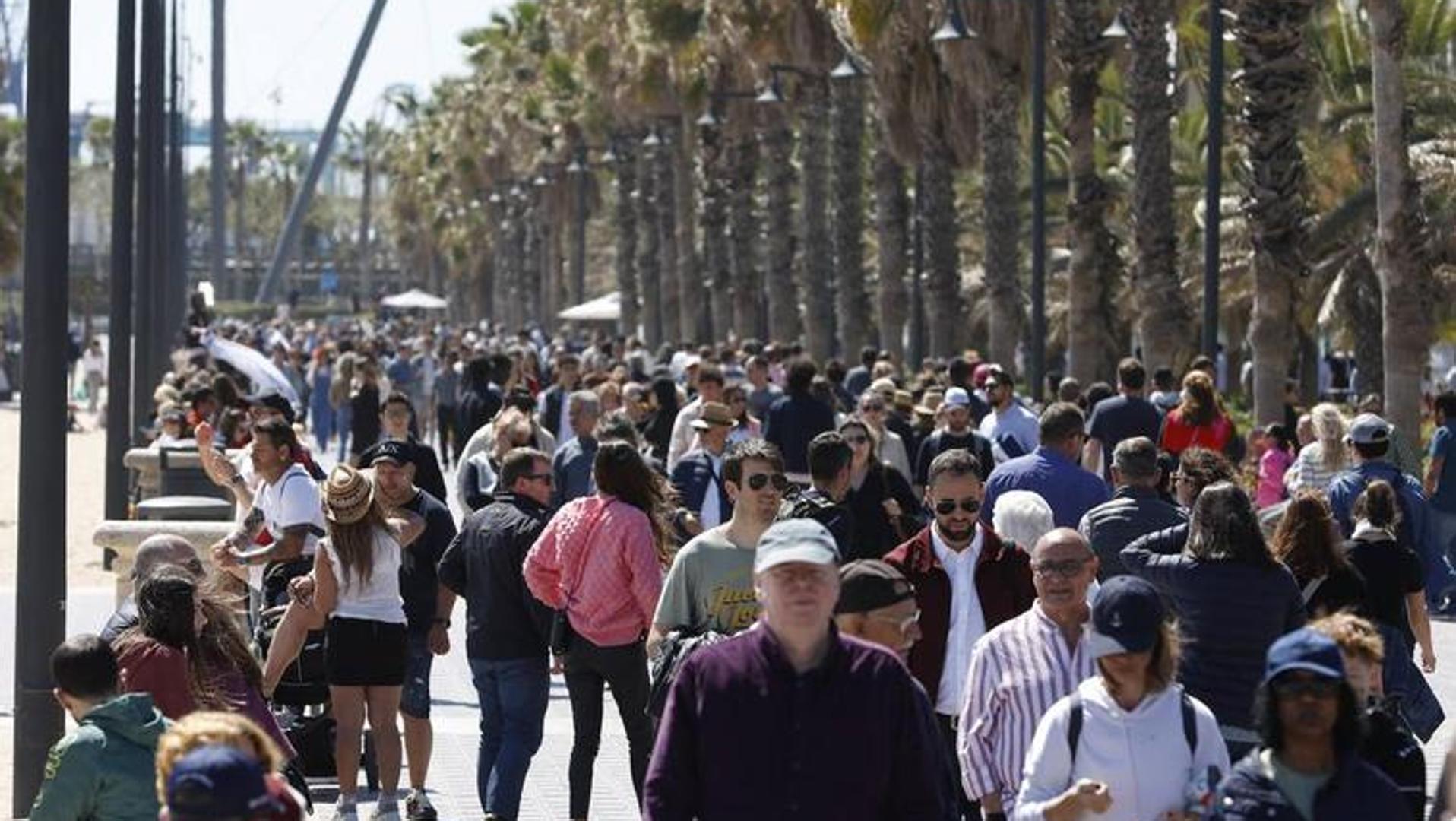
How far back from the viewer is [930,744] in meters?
6.53

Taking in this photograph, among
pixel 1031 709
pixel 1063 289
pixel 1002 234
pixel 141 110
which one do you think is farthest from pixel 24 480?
pixel 1063 289

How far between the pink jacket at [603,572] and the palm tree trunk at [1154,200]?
64.4ft

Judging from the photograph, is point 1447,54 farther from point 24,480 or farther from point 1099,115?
point 24,480

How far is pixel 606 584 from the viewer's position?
10984 millimetres

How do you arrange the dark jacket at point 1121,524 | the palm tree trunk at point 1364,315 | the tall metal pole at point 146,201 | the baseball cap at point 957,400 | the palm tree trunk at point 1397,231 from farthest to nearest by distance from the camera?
the palm tree trunk at point 1364,315 → the tall metal pole at point 146,201 → the palm tree trunk at point 1397,231 → the baseball cap at point 957,400 → the dark jacket at point 1121,524

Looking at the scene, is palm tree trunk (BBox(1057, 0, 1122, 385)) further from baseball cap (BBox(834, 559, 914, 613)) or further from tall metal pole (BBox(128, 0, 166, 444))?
baseball cap (BBox(834, 559, 914, 613))

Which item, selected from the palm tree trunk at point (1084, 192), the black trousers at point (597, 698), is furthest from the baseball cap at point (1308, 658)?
the palm tree trunk at point (1084, 192)

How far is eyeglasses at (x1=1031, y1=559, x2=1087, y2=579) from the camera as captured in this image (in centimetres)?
827

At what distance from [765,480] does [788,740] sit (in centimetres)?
396

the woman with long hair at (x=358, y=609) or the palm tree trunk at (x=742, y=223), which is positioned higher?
the palm tree trunk at (x=742, y=223)

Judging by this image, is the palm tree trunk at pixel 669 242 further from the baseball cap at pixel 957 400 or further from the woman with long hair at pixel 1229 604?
the woman with long hair at pixel 1229 604

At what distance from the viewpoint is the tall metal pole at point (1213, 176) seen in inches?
1007

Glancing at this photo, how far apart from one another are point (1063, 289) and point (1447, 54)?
9267 mm

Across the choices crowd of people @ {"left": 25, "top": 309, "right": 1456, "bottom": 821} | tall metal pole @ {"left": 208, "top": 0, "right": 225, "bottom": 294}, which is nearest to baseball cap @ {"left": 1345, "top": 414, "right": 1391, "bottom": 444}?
crowd of people @ {"left": 25, "top": 309, "right": 1456, "bottom": 821}
